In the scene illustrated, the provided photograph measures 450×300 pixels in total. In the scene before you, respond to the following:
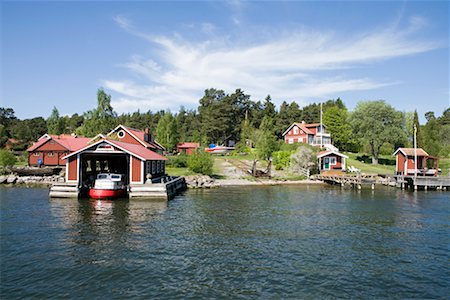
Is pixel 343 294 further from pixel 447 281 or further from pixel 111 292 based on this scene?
pixel 111 292

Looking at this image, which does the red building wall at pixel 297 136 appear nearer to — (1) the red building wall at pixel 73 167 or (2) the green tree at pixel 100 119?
(2) the green tree at pixel 100 119

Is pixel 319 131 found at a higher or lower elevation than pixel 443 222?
higher

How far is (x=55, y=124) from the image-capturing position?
89938 millimetres

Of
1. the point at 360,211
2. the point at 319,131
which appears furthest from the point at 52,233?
the point at 319,131

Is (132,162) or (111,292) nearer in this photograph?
(111,292)

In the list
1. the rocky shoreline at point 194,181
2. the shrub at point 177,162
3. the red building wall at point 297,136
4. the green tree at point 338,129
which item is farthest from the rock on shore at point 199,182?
the green tree at point 338,129

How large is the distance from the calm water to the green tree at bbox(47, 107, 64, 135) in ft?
208

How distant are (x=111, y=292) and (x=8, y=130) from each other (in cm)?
11367

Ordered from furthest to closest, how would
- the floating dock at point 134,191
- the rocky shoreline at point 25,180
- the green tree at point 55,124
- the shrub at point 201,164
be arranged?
the green tree at point 55,124, the shrub at point 201,164, the rocky shoreline at point 25,180, the floating dock at point 134,191

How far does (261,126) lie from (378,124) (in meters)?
24.9

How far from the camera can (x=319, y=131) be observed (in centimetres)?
7881

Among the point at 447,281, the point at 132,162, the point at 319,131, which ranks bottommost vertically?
the point at 447,281

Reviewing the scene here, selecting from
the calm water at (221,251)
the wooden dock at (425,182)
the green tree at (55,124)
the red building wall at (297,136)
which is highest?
the green tree at (55,124)

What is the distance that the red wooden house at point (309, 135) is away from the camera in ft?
254
